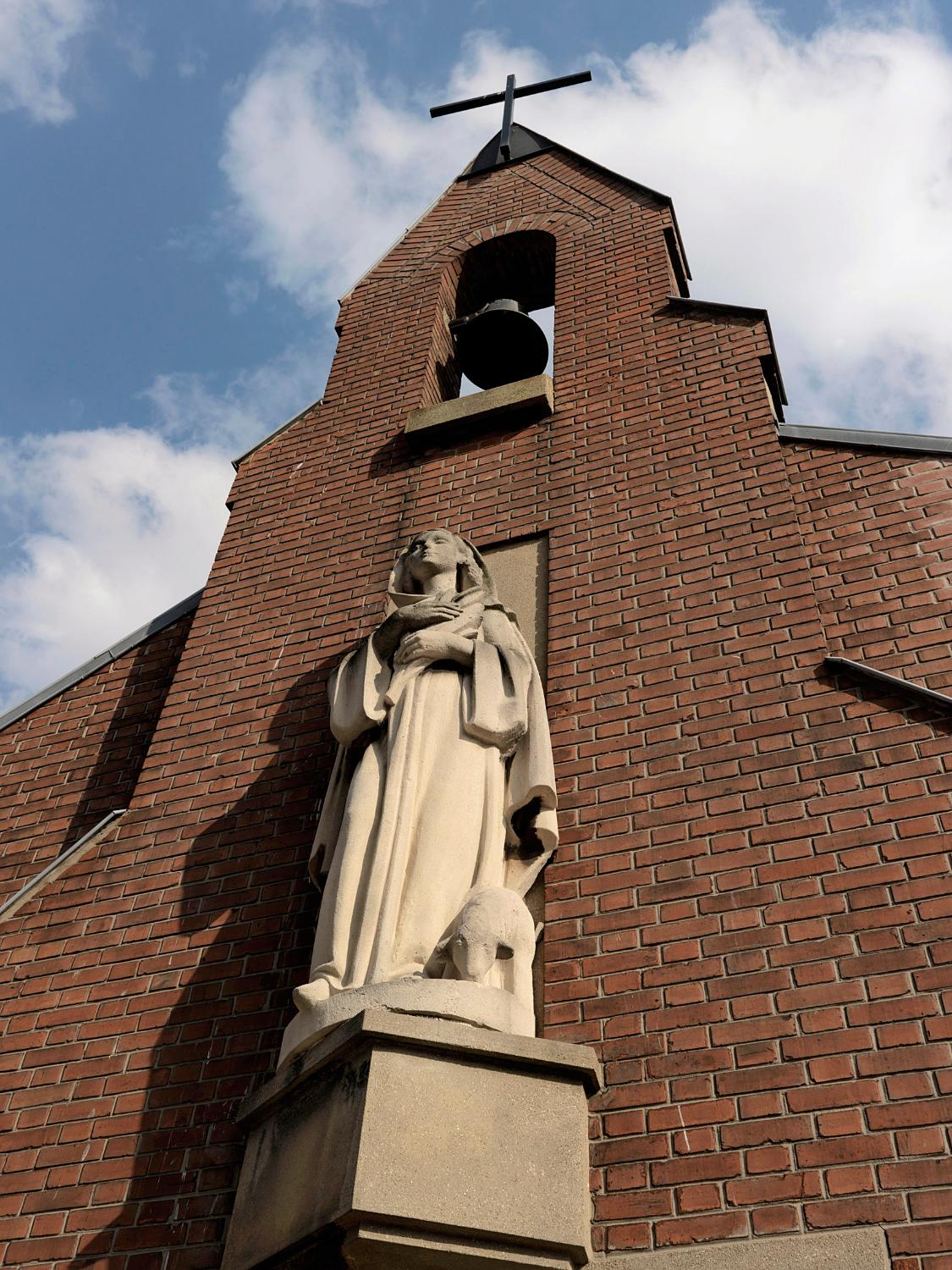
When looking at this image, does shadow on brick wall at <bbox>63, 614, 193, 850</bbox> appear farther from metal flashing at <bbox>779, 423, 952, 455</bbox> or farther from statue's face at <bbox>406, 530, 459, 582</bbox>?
metal flashing at <bbox>779, 423, 952, 455</bbox>

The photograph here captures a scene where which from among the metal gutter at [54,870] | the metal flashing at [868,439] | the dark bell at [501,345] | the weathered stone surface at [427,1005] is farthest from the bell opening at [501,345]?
the weathered stone surface at [427,1005]

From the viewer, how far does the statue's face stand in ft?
18.3

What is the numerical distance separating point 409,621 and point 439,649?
10.5 inches

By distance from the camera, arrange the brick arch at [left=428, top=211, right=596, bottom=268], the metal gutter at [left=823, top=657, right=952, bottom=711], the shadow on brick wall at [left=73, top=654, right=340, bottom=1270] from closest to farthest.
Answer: the shadow on brick wall at [left=73, top=654, right=340, bottom=1270] < the metal gutter at [left=823, top=657, right=952, bottom=711] < the brick arch at [left=428, top=211, right=596, bottom=268]

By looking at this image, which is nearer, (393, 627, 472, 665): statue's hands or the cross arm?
(393, 627, 472, 665): statue's hands

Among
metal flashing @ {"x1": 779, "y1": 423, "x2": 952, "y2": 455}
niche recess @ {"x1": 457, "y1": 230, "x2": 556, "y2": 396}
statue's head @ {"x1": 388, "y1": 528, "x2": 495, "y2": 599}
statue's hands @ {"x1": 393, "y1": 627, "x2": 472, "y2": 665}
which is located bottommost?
statue's hands @ {"x1": 393, "y1": 627, "x2": 472, "y2": 665}

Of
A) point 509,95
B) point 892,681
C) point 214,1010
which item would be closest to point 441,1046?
point 214,1010

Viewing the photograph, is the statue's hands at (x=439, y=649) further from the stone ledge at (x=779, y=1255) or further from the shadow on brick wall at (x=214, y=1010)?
the stone ledge at (x=779, y=1255)

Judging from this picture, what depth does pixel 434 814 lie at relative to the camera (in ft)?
14.5

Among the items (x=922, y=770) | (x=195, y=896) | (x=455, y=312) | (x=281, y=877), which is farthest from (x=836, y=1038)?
(x=455, y=312)

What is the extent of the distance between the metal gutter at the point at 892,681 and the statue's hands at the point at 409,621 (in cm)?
150

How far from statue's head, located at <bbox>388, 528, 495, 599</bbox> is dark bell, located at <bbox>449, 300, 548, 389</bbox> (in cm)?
262

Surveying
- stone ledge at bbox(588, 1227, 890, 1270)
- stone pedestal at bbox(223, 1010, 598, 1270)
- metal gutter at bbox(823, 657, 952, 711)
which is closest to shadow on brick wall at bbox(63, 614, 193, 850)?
stone pedestal at bbox(223, 1010, 598, 1270)

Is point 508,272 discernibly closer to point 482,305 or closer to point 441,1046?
point 482,305
